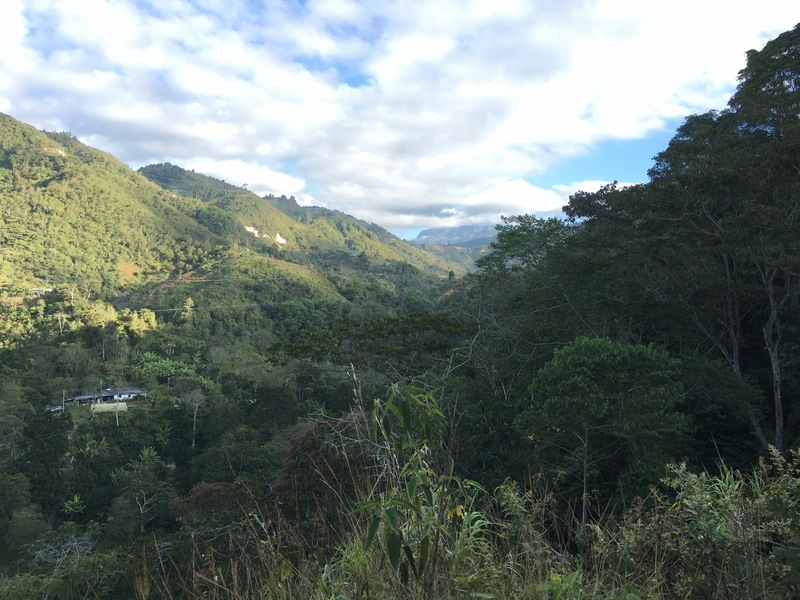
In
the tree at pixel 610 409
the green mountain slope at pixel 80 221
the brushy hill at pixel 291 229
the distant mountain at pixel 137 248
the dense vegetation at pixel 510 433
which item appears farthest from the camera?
the brushy hill at pixel 291 229

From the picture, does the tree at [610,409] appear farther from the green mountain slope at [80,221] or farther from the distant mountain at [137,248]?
the green mountain slope at [80,221]

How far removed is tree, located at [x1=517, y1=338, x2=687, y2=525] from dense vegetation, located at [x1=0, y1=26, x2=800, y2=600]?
0.04 meters

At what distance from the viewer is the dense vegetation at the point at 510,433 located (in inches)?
59.1

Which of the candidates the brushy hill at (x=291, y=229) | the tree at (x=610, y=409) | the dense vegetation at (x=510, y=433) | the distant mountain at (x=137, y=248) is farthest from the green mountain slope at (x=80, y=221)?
the tree at (x=610, y=409)

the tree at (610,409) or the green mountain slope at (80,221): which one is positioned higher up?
the green mountain slope at (80,221)

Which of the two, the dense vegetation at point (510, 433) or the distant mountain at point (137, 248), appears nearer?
the dense vegetation at point (510, 433)

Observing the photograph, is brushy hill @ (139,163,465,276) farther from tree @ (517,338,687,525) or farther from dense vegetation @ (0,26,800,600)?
tree @ (517,338,687,525)

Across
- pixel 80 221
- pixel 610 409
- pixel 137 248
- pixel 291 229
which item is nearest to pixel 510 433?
pixel 610 409

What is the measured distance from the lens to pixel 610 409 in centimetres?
604

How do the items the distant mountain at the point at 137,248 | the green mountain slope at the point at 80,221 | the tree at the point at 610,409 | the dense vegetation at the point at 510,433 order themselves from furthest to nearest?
the green mountain slope at the point at 80,221
the distant mountain at the point at 137,248
the tree at the point at 610,409
the dense vegetation at the point at 510,433

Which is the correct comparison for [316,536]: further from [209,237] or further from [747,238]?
[209,237]

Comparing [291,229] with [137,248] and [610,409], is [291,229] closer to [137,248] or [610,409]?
[137,248]

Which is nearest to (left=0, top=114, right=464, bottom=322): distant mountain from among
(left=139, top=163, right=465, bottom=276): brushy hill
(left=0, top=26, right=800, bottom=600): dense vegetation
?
(left=139, top=163, right=465, bottom=276): brushy hill

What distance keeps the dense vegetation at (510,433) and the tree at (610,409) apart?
0.04 meters
